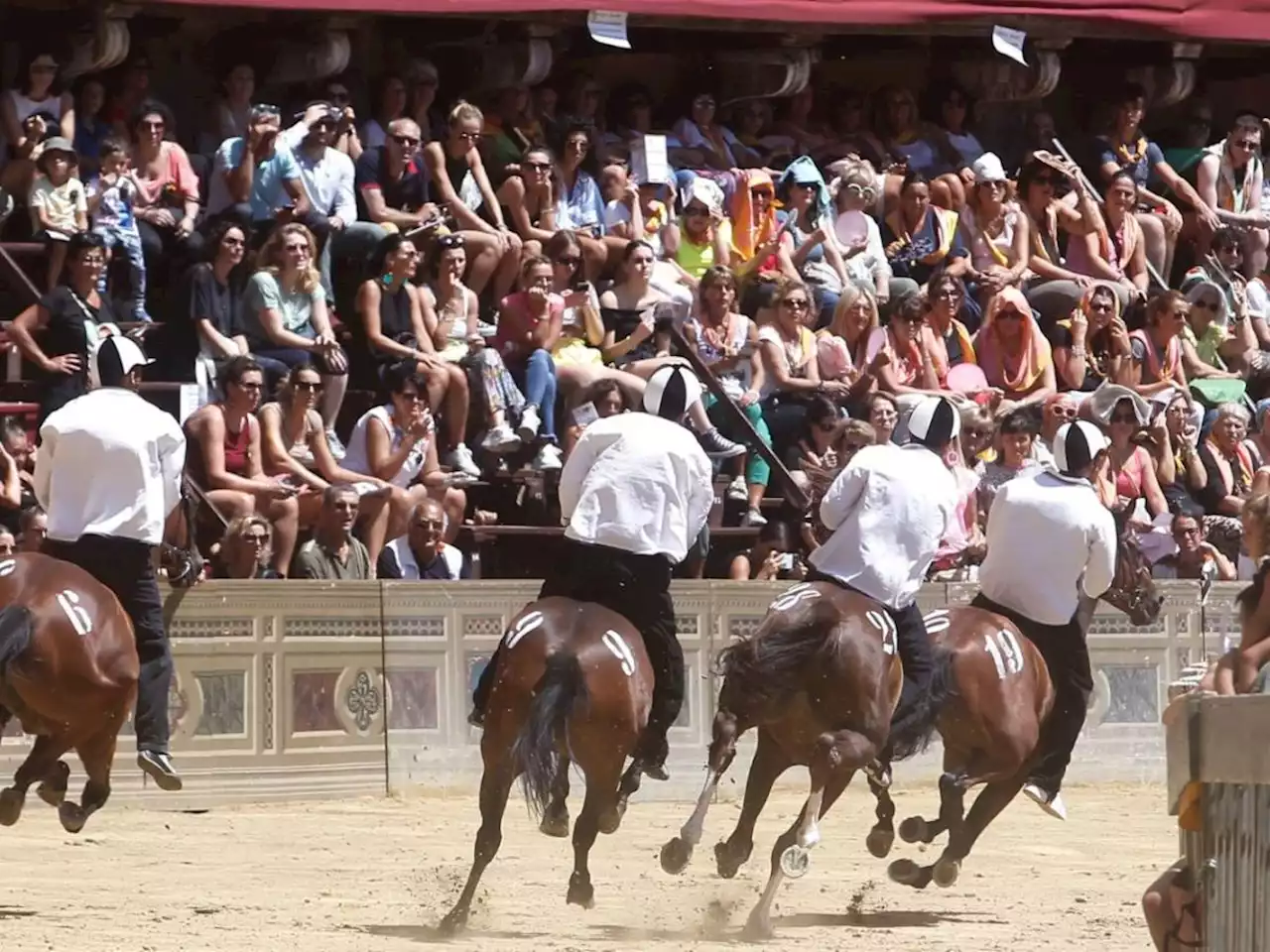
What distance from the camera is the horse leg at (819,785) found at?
1073cm

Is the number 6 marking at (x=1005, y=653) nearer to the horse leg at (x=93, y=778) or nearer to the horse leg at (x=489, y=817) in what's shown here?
the horse leg at (x=489, y=817)

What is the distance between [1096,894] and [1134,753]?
543 cm

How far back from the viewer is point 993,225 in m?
19.5

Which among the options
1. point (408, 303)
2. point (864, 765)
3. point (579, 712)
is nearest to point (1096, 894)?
point (864, 765)

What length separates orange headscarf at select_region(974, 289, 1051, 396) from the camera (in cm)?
1855

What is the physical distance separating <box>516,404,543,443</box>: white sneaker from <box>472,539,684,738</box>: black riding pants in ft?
16.6

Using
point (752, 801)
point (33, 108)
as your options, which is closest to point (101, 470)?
point (752, 801)

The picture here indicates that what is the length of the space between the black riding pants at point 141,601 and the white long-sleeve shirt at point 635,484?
199cm

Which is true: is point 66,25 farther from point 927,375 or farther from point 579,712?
point 579,712

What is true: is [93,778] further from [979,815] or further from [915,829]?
[979,815]

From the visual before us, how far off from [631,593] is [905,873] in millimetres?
1997

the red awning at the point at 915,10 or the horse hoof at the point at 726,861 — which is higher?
the red awning at the point at 915,10

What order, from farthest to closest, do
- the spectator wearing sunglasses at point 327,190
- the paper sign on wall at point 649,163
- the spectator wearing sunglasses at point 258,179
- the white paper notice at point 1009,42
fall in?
the white paper notice at point 1009,42 < the paper sign on wall at point 649,163 < the spectator wearing sunglasses at point 327,190 < the spectator wearing sunglasses at point 258,179

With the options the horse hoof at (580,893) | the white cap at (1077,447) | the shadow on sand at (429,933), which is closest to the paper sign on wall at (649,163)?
the white cap at (1077,447)
